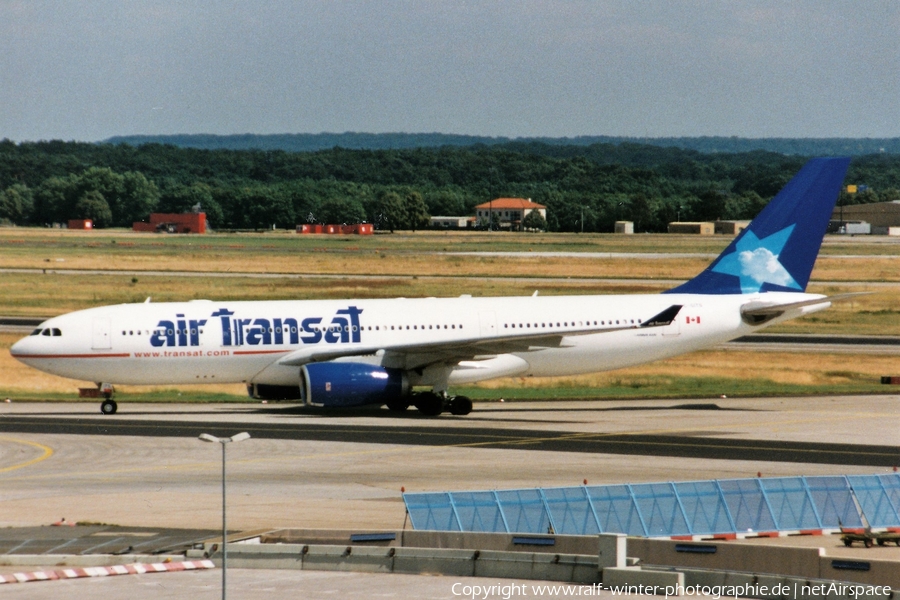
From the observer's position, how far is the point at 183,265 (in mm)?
128000

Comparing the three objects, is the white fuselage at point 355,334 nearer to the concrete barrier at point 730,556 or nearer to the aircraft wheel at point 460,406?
the aircraft wheel at point 460,406

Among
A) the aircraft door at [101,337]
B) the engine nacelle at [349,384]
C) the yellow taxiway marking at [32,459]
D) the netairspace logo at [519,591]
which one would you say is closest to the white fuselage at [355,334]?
the aircraft door at [101,337]

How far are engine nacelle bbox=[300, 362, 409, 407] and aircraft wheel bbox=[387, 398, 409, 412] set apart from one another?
0.31 meters

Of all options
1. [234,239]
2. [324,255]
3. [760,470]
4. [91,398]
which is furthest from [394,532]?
[234,239]

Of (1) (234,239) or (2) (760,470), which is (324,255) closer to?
(1) (234,239)

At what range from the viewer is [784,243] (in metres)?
57.2

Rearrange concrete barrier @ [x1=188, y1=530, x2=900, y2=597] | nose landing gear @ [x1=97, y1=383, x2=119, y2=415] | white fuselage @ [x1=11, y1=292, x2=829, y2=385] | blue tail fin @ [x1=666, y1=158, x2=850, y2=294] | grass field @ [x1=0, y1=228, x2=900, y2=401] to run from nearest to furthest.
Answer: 1. concrete barrier @ [x1=188, y1=530, x2=900, y2=597]
2. white fuselage @ [x1=11, y1=292, x2=829, y2=385]
3. nose landing gear @ [x1=97, y1=383, x2=119, y2=415]
4. blue tail fin @ [x1=666, y1=158, x2=850, y2=294]
5. grass field @ [x1=0, y1=228, x2=900, y2=401]

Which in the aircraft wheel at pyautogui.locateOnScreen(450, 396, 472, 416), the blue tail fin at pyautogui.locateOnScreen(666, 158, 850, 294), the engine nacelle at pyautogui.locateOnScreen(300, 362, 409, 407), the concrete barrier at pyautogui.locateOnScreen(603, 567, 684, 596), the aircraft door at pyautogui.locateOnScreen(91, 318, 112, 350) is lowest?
the aircraft wheel at pyautogui.locateOnScreen(450, 396, 472, 416)

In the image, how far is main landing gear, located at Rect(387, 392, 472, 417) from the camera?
171 ft

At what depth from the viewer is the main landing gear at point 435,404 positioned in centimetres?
5225

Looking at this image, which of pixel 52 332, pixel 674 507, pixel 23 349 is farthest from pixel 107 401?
pixel 674 507

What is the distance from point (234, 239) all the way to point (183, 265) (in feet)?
159

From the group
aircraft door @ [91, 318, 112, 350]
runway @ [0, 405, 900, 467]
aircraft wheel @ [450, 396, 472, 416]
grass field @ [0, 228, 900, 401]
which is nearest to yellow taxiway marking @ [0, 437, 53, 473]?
runway @ [0, 405, 900, 467]

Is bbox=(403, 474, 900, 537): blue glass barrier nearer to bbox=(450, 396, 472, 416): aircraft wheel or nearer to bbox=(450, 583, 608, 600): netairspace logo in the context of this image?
bbox=(450, 583, 608, 600): netairspace logo
